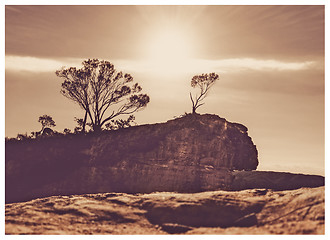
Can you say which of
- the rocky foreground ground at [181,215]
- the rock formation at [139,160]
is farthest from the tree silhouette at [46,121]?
the rocky foreground ground at [181,215]

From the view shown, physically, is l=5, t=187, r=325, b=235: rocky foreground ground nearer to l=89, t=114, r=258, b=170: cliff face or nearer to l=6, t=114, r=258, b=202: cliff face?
l=6, t=114, r=258, b=202: cliff face

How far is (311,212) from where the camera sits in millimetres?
17188

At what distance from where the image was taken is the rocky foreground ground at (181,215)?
17.5 metres

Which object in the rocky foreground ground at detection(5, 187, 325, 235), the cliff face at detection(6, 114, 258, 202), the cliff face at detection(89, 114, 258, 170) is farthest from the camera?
the cliff face at detection(89, 114, 258, 170)

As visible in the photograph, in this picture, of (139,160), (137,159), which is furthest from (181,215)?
(137,159)

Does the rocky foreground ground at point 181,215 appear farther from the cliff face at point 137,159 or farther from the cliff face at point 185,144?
the cliff face at point 185,144

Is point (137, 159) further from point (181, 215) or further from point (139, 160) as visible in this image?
point (181, 215)

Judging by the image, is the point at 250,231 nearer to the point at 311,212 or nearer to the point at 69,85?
the point at 311,212

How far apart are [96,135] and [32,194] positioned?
8173 millimetres

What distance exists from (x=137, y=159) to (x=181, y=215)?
1696 cm

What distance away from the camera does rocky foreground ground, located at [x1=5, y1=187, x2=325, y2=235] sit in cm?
1748

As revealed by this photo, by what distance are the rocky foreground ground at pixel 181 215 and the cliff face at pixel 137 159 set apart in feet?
42.3

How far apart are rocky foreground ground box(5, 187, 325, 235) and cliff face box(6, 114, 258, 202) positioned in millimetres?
12884

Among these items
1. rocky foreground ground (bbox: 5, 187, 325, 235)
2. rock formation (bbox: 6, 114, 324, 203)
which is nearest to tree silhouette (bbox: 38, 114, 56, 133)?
rock formation (bbox: 6, 114, 324, 203)
